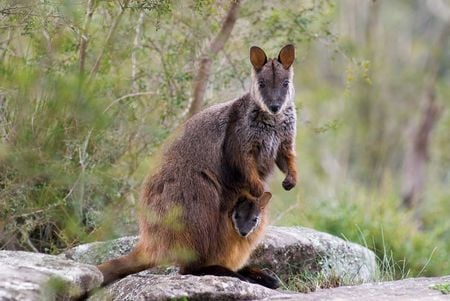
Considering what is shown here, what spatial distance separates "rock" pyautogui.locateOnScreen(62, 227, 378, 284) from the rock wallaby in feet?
1.88

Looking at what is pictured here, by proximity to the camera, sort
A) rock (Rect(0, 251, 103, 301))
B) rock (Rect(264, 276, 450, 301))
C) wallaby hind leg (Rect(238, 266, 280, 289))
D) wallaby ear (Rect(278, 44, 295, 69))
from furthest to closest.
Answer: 1. wallaby ear (Rect(278, 44, 295, 69))
2. wallaby hind leg (Rect(238, 266, 280, 289))
3. rock (Rect(264, 276, 450, 301))
4. rock (Rect(0, 251, 103, 301))

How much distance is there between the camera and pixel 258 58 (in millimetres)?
7844

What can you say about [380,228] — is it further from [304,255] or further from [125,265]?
[125,265]

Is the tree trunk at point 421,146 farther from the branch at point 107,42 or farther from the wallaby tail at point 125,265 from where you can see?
the wallaby tail at point 125,265

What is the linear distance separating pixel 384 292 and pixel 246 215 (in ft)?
4.09

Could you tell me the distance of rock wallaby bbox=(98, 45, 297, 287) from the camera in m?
7.21

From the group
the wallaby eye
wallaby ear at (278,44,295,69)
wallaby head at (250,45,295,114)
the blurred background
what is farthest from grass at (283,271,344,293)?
wallaby ear at (278,44,295,69)

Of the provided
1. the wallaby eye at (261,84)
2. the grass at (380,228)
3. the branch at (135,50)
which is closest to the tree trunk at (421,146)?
the grass at (380,228)

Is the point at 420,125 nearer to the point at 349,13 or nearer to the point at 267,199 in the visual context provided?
the point at 349,13

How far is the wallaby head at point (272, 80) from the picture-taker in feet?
25.0

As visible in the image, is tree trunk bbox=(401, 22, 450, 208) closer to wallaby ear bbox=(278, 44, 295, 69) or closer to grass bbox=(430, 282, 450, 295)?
wallaby ear bbox=(278, 44, 295, 69)

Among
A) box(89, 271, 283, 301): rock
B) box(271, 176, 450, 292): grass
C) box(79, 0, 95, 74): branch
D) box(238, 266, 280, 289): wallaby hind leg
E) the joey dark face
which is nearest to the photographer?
box(89, 271, 283, 301): rock

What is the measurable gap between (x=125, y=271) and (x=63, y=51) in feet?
7.98

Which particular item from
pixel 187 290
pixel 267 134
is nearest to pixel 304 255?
pixel 267 134
